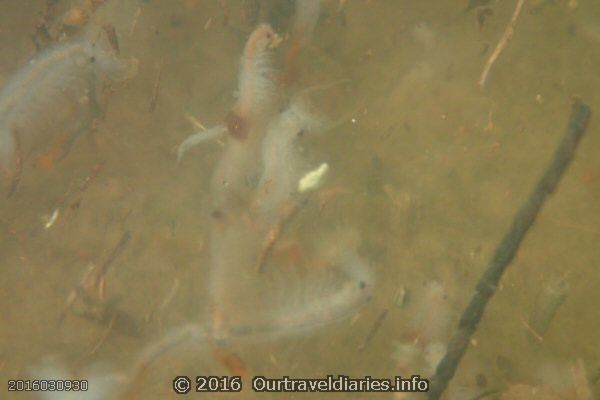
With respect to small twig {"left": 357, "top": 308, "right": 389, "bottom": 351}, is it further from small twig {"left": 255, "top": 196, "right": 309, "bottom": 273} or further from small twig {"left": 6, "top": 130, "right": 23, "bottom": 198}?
small twig {"left": 6, "top": 130, "right": 23, "bottom": 198}

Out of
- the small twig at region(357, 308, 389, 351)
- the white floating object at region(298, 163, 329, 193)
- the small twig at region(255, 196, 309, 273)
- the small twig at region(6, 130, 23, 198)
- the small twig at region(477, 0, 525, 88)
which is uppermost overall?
the small twig at region(477, 0, 525, 88)

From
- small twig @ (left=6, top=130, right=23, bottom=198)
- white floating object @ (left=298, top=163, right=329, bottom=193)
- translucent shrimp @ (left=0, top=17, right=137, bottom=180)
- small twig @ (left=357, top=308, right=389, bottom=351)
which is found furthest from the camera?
translucent shrimp @ (left=0, top=17, right=137, bottom=180)

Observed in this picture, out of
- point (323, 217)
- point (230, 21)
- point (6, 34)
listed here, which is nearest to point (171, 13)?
point (230, 21)

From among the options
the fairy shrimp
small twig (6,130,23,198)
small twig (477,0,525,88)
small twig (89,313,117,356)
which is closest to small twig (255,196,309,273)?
the fairy shrimp

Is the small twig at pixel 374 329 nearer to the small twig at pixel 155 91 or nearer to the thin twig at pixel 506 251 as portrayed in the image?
the thin twig at pixel 506 251

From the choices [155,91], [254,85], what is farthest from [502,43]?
[155,91]

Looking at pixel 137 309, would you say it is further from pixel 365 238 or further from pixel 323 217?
pixel 365 238

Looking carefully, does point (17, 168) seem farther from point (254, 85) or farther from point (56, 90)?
point (254, 85)
